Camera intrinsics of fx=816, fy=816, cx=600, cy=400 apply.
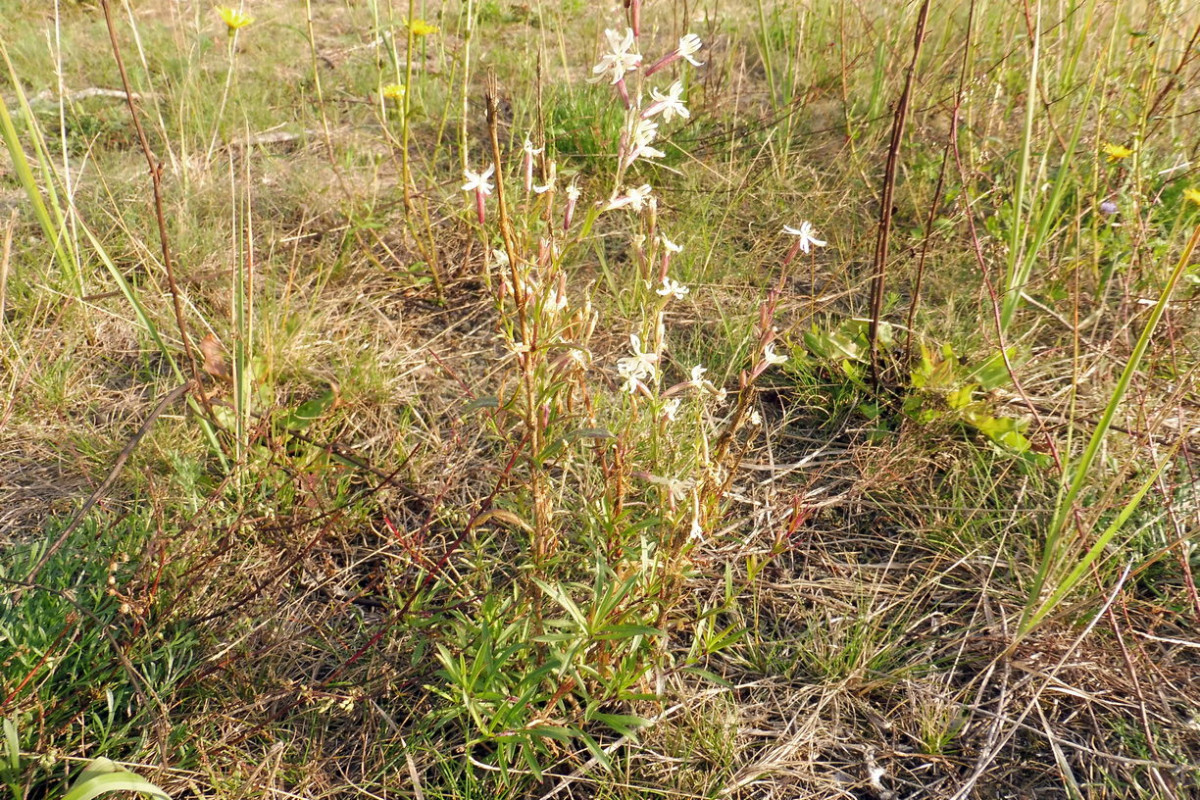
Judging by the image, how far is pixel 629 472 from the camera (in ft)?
4.56

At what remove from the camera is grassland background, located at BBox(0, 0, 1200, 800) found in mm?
1389

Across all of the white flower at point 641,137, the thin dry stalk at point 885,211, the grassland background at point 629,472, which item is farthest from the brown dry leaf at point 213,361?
the thin dry stalk at point 885,211

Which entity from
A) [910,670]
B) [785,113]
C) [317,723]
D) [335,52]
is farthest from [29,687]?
[335,52]

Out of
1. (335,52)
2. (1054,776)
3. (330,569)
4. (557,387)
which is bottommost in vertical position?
(1054,776)

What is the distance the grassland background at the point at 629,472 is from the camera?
1389 millimetres

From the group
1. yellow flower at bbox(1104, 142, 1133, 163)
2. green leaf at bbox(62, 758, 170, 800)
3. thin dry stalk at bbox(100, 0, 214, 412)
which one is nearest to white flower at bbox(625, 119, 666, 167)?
thin dry stalk at bbox(100, 0, 214, 412)

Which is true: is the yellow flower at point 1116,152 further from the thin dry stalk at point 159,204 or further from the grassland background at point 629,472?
the thin dry stalk at point 159,204

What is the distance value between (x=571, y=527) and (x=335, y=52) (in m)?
2.81

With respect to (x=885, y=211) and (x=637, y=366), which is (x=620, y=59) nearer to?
(x=637, y=366)

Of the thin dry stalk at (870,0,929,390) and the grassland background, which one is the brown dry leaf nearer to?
the grassland background

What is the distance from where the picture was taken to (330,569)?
169cm

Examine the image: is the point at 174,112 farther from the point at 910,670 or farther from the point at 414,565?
the point at 910,670

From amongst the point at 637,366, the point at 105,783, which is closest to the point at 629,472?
the point at 637,366

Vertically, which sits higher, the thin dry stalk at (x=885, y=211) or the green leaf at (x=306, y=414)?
the thin dry stalk at (x=885, y=211)
